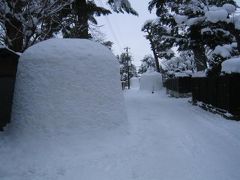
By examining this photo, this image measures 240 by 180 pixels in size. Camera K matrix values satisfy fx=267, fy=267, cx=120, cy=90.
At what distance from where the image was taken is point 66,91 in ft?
26.9

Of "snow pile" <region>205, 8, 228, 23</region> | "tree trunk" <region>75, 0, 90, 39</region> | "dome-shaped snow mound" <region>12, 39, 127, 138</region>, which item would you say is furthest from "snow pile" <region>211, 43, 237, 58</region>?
"tree trunk" <region>75, 0, 90, 39</region>

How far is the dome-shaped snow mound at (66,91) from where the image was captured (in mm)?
8133

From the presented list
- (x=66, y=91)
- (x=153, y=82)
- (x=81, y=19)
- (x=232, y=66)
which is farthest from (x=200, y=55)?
(x=153, y=82)

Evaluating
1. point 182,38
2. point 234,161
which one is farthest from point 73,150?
point 182,38

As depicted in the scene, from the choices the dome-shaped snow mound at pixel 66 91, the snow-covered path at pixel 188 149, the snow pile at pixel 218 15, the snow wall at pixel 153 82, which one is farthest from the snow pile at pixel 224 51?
the snow wall at pixel 153 82

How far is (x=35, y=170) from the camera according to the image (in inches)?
263

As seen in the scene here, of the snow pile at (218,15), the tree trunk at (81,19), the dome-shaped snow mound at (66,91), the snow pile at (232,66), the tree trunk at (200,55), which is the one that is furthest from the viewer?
the tree trunk at (200,55)

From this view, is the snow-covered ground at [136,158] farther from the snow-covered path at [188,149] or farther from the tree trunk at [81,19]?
the tree trunk at [81,19]

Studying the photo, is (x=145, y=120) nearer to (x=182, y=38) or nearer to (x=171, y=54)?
(x=182, y=38)

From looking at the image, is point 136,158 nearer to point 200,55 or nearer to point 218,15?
point 218,15

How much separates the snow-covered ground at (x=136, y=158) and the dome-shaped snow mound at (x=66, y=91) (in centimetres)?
62

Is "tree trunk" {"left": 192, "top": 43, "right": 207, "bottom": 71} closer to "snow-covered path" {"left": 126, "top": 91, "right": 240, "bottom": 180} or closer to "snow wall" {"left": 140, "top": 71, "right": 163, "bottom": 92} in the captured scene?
"snow-covered path" {"left": 126, "top": 91, "right": 240, "bottom": 180}

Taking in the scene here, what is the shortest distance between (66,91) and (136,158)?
2925mm

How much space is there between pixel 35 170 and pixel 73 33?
1207cm
